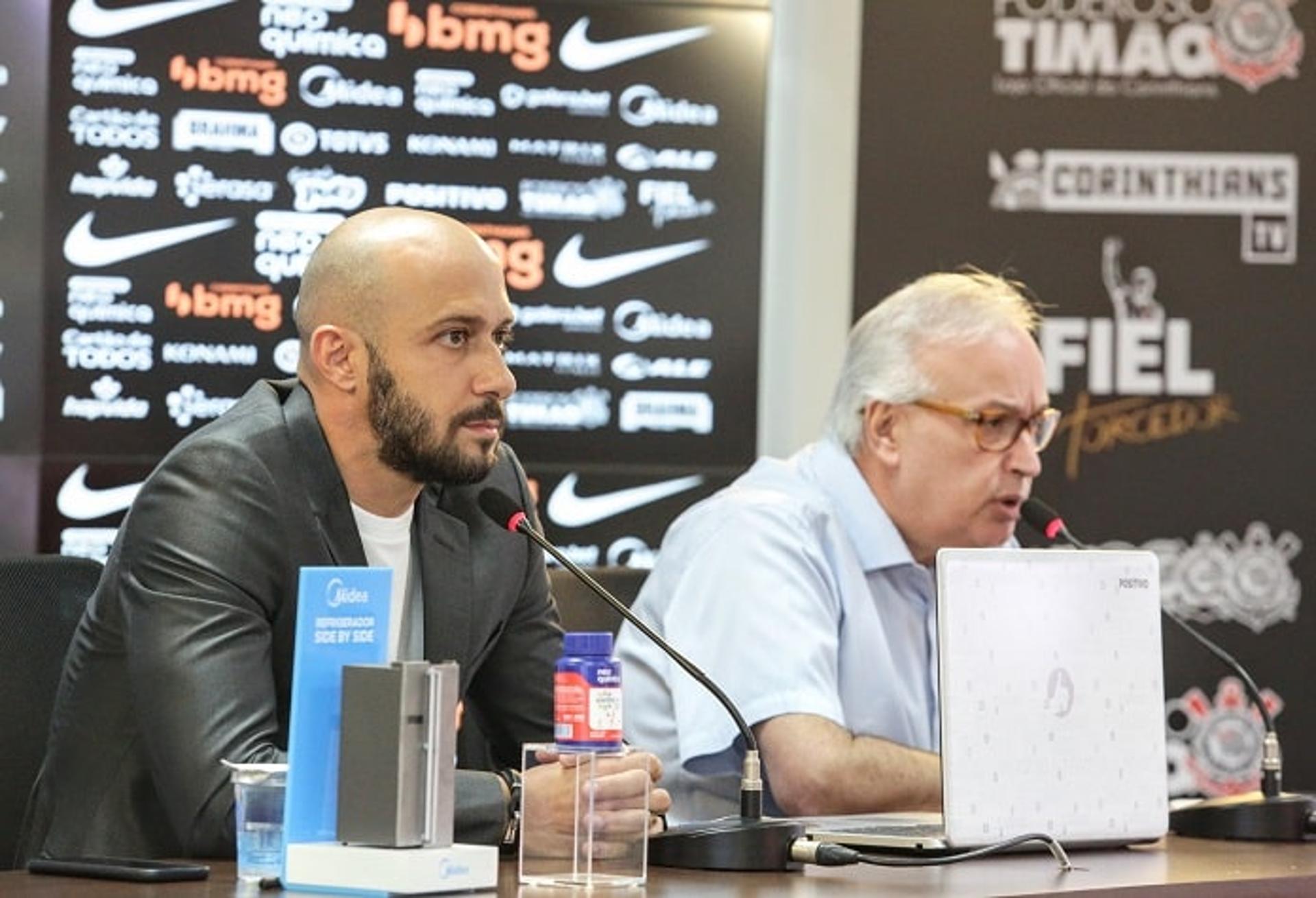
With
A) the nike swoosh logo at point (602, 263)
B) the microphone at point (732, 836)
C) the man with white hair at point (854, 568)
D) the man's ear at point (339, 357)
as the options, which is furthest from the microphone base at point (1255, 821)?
the nike swoosh logo at point (602, 263)

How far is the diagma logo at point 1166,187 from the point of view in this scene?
4684 mm

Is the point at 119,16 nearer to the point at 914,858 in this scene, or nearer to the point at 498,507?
the point at 498,507

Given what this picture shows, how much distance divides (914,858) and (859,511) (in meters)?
1.06

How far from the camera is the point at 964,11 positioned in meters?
4.68

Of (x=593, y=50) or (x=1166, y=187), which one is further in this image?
(x=1166, y=187)

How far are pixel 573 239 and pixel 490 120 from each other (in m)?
0.29

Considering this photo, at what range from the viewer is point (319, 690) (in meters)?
1.92

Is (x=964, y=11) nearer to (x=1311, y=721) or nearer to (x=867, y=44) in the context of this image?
(x=867, y=44)

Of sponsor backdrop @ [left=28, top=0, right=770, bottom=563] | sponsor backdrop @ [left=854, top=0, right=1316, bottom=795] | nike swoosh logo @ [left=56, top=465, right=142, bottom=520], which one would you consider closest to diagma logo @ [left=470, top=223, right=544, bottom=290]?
sponsor backdrop @ [left=28, top=0, right=770, bottom=563]

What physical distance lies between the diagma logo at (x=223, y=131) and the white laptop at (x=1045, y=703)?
232cm

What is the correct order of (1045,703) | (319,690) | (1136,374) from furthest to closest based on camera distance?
(1136,374), (1045,703), (319,690)

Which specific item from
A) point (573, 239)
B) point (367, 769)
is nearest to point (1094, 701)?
point (367, 769)

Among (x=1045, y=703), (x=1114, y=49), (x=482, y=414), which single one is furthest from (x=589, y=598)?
(x=1114, y=49)

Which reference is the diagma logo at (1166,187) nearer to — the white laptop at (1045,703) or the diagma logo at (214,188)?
the diagma logo at (214,188)
